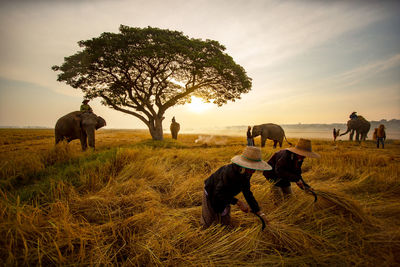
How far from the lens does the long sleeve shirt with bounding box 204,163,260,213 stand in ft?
6.37

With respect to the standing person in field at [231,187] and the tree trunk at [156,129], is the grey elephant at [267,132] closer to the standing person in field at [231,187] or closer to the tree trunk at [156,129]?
the tree trunk at [156,129]

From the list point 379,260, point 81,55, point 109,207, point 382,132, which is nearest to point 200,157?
point 109,207

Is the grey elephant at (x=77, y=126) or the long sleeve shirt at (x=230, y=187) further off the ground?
the grey elephant at (x=77, y=126)

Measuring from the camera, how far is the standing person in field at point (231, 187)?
6.28 feet

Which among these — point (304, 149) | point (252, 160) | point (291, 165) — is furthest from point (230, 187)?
point (304, 149)

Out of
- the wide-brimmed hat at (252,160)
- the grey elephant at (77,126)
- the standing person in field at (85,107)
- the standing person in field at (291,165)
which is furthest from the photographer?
the standing person in field at (85,107)

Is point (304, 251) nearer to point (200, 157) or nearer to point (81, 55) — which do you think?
point (200, 157)

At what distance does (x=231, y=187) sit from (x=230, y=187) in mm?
15

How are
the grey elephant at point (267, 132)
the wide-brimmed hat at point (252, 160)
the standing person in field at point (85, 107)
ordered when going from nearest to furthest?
the wide-brimmed hat at point (252, 160), the standing person in field at point (85, 107), the grey elephant at point (267, 132)

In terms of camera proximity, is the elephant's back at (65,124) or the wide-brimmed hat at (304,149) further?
the elephant's back at (65,124)

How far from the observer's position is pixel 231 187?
2029 mm

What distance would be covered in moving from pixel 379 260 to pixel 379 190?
276cm

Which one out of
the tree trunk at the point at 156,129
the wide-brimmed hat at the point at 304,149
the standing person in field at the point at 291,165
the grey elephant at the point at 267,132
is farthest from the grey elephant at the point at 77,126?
the grey elephant at the point at 267,132

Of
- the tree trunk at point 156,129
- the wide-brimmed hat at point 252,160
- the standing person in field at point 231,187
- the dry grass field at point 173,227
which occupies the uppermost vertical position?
the tree trunk at point 156,129
